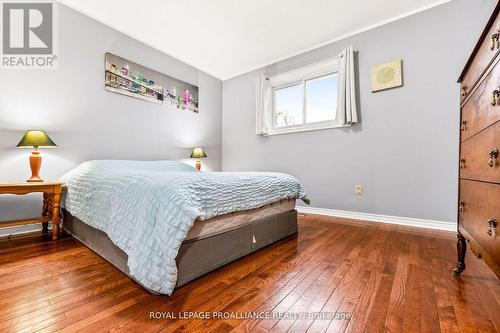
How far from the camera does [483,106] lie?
96cm

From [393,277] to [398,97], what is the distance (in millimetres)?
2083

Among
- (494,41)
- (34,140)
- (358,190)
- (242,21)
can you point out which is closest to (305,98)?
(242,21)

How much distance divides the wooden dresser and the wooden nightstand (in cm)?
282

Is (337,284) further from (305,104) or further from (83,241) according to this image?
(305,104)

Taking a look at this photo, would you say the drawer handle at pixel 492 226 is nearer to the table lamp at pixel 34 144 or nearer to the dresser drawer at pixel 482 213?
the dresser drawer at pixel 482 213

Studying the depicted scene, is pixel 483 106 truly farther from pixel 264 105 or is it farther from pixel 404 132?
pixel 264 105

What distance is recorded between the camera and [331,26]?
267 centimetres

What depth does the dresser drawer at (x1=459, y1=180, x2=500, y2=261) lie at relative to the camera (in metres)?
0.80

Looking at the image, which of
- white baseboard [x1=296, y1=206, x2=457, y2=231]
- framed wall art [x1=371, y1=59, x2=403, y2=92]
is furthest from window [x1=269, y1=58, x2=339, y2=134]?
white baseboard [x1=296, y1=206, x2=457, y2=231]

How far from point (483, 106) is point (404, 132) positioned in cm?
167

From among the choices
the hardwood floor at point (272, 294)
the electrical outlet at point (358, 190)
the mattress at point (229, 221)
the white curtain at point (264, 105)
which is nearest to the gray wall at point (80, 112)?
the hardwood floor at point (272, 294)

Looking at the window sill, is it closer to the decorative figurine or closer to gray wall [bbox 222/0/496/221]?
gray wall [bbox 222/0/496/221]

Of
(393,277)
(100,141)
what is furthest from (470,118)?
(100,141)

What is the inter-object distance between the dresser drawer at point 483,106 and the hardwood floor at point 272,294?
0.83 meters
